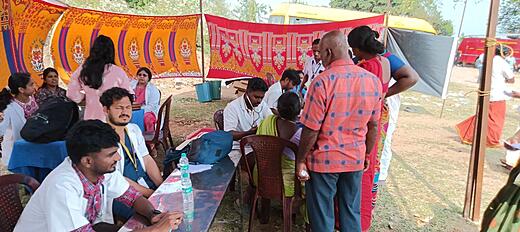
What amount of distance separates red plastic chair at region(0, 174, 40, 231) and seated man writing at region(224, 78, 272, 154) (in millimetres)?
1675

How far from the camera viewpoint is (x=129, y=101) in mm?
2582

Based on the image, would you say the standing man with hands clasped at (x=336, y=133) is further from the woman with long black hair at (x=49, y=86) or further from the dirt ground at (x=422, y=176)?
the woman with long black hair at (x=49, y=86)

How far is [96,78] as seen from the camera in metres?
2.89

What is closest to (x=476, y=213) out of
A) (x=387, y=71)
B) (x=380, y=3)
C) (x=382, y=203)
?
(x=382, y=203)

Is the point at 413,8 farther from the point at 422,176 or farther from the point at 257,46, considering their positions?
the point at 422,176

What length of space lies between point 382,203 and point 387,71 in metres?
1.64

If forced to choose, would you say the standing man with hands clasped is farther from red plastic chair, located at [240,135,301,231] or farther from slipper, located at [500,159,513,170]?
slipper, located at [500,159,513,170]

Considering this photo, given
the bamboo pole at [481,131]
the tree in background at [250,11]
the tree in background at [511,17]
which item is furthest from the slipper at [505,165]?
the tree in background at [250,11]

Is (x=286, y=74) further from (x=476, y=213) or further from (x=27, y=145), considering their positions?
(x=27, y=145)

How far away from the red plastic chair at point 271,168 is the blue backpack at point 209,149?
150mm

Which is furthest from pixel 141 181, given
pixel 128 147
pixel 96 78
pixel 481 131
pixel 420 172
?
pixel 420 172

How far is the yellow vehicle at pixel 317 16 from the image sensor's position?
12055mm

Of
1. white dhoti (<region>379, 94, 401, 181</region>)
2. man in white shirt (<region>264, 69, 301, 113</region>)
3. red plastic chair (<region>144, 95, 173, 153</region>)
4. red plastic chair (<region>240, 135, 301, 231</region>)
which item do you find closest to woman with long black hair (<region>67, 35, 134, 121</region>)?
red plastic chair (<region>144, 95, 173, 153</region>)

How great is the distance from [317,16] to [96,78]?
10.5m
